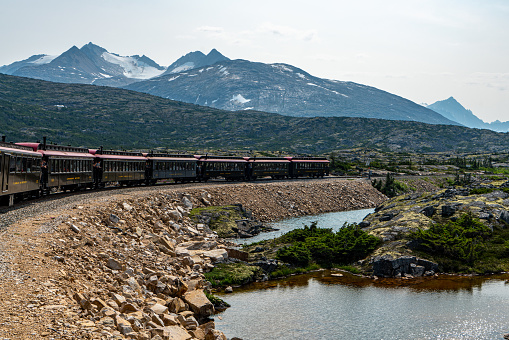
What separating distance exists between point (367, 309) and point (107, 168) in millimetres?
35927

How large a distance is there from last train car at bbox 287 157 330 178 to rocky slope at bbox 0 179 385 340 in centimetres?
4925

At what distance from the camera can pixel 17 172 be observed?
3303cm

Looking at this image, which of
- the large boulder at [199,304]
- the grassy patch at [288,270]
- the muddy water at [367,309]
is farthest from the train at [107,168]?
the grassy patch at [288,270]

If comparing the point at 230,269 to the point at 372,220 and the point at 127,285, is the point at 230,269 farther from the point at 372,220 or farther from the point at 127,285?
the point at 372,220

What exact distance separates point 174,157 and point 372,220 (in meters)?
32.3

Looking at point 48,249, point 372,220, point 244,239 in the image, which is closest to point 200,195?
point 244,239

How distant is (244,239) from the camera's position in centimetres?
4644

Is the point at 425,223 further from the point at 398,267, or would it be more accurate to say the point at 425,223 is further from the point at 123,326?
the point at 123,326

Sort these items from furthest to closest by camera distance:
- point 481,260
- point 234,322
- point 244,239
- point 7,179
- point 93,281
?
1. point 244,239
2. point 481,260
3. point 7,179
4. point 234,322
5. point 93,281

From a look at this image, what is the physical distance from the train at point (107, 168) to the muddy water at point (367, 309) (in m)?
17.5

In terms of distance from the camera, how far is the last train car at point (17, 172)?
100 ft

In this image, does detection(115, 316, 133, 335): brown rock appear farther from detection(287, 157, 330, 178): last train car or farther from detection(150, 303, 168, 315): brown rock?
detection(287, 157, 330, 178): last train car

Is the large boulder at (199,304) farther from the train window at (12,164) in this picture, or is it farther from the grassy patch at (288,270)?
the train window at (12,164)

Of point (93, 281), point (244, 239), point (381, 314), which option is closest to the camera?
point (93, 281)
